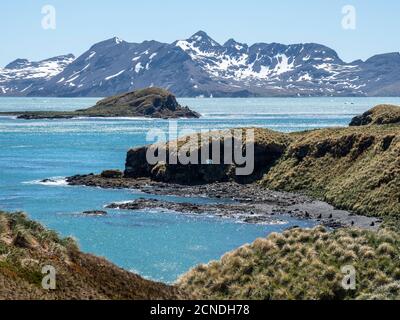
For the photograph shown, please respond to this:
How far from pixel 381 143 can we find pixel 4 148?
10762cm

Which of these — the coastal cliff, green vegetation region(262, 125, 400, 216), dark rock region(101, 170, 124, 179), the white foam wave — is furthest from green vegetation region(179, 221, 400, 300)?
dark rock region(101, 170, 124, 179)

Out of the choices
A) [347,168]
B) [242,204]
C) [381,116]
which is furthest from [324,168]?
[381,116]

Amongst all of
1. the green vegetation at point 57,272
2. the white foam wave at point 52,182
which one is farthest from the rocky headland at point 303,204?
the green vegetation at point 57,272

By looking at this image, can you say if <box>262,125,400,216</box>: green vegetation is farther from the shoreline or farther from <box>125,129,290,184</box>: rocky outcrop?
the shoreline

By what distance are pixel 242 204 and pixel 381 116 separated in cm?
5212

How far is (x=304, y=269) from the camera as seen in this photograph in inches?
1359

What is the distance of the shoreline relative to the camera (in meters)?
73.9

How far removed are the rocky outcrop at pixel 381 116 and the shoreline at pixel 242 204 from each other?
3711 cm

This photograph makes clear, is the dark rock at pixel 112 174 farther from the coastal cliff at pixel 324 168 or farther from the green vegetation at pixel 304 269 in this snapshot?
the green vegetation at pixel 304 269

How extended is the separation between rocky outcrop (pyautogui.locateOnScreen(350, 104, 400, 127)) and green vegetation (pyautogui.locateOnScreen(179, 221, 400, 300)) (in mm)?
86058

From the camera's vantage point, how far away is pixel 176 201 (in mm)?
87312

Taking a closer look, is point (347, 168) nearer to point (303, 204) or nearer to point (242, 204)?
point (303, 204)
